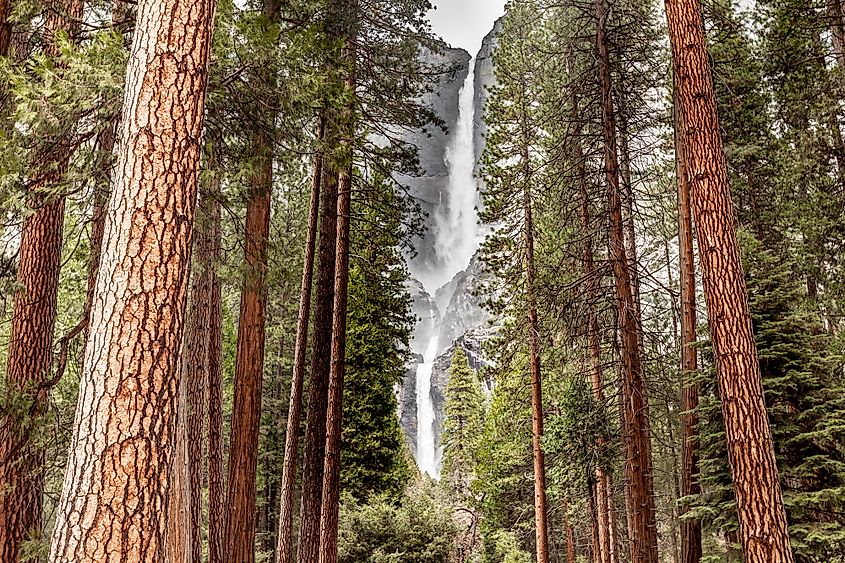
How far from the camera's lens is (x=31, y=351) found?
4.87m

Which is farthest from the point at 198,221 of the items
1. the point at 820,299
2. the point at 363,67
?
the point at 820,299

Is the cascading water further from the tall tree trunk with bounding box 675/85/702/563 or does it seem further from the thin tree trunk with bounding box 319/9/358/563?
the tall tree trunk with bounding box 675/85/702/563

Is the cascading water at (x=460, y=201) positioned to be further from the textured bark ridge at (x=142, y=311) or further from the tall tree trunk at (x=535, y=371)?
the textured bark ridge at (x=142, y=311)

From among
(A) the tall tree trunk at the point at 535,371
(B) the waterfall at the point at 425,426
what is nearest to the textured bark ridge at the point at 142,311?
(A) the tall tree trunk at the point at 535,371

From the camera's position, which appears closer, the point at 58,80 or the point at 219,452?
the point at 58,80

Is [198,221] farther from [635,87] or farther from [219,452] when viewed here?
[635,87]

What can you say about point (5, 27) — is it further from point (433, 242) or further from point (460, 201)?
point (433, 242)

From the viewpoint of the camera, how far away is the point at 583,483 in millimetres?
10734

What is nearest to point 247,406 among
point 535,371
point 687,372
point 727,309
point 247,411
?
point 247,411

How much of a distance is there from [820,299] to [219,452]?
8.46 meters

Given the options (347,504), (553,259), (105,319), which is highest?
(553,259)

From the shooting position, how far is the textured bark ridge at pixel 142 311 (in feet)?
6.84

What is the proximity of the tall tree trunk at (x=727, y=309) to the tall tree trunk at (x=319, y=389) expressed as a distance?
3.94m

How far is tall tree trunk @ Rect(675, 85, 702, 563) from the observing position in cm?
562
